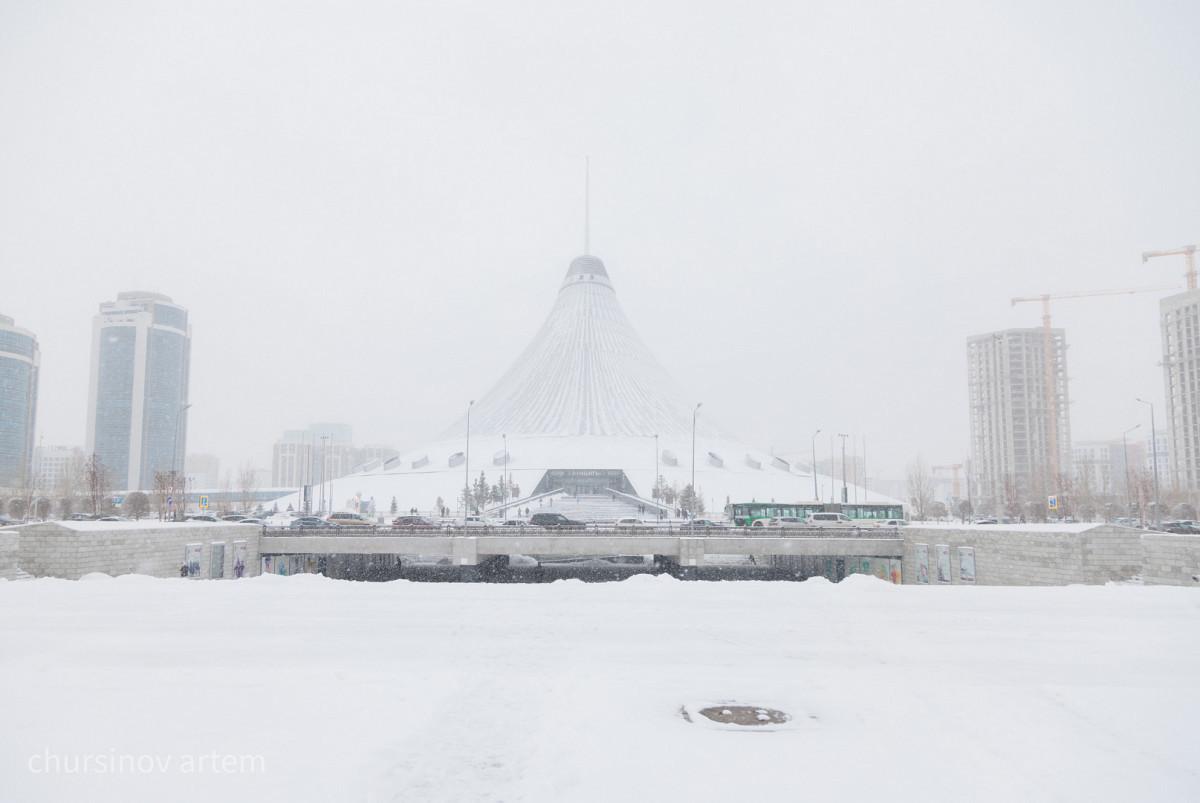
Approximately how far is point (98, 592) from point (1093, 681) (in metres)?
15.1

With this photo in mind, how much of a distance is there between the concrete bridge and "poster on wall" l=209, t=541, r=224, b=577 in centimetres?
302

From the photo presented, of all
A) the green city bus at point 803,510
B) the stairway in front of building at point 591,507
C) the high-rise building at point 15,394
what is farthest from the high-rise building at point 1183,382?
the high-rise building at point 15,394

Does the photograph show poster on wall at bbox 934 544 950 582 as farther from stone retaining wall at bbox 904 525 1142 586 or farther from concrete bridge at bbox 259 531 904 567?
concrete bridge at bbox 259 531 904 567

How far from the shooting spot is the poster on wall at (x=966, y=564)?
23.3 metres

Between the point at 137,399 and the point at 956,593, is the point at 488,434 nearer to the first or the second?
the point at 956,593

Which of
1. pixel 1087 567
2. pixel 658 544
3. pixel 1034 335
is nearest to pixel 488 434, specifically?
pixel 658 544

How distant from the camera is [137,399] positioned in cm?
12594

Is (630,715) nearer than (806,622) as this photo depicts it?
Yes

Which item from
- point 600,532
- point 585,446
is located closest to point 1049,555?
point 600,532

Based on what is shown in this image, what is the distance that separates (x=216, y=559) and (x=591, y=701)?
22404 millimetres

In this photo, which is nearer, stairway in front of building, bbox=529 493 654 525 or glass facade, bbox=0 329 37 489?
stairway in front of building, bbox=529 493 654 525

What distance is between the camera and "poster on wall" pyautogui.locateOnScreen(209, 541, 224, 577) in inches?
994

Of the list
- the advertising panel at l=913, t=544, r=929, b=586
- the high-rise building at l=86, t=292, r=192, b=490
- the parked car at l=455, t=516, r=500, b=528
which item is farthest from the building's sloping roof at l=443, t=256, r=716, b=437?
the high-rise building at l=86, t=292, r=192, b=490

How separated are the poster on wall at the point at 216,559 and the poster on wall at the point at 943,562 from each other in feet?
76.8
